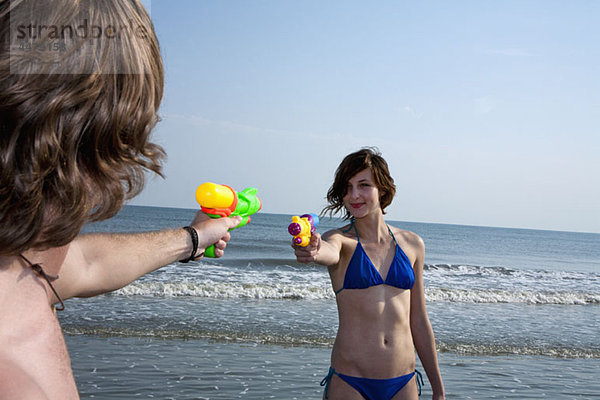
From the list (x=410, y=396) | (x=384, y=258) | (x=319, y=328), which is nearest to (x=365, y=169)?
(x=384, y=258)

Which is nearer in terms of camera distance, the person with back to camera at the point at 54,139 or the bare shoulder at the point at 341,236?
the person with back to camera at the point at 54,139

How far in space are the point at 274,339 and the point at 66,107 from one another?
816 centimetres

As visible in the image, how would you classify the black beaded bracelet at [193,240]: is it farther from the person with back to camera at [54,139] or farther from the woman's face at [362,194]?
the woman's face at [362,194]

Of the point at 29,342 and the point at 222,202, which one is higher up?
the point at 222,202

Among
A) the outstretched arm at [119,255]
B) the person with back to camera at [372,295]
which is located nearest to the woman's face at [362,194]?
the person with back to camera at [372,295]

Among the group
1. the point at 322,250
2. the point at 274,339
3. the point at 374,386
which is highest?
the point at 322,250

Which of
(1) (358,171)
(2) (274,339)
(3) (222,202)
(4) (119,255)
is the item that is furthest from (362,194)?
(2) (274,339)

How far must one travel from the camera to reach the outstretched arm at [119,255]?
5.17ft

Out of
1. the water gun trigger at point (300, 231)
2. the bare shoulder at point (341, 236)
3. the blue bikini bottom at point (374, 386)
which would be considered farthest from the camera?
the bare shoulder at point (341, 236)

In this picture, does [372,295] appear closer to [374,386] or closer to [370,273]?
[370,273]

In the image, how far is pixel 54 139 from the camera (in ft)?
3.32

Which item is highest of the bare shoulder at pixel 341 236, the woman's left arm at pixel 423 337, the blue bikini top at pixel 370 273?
the bare shoulder at pixel 341 236

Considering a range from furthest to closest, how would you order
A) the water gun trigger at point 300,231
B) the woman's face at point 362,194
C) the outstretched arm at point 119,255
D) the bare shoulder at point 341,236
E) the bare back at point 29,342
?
the woman's face at point 362,194 < the bare shoulder at point 341,236 < the water gun trigger at point 300,231 < the outstretched arm at point 119,255 < the bare back at point 29,342

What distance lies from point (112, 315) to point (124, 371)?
11.6 feet
